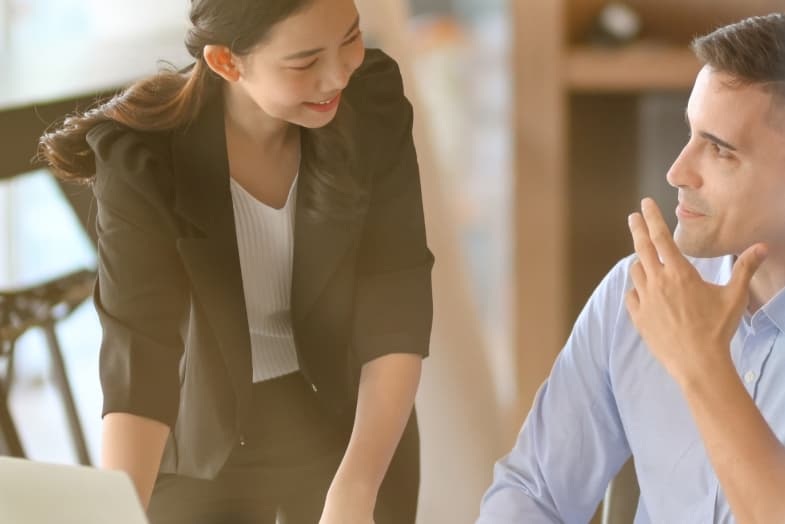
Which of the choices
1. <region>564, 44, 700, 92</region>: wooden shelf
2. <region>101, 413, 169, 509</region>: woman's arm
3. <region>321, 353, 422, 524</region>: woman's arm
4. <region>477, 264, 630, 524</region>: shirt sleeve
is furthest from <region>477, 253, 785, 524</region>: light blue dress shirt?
<region>564, 44, 700, 92</region>: wooden shelf

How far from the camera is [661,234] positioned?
591mm

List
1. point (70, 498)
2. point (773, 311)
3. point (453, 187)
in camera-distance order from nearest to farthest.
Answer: point (70, 498) < point (773, 311) < point (453, 187)

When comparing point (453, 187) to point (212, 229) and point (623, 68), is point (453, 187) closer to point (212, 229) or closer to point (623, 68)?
point (623, 68)

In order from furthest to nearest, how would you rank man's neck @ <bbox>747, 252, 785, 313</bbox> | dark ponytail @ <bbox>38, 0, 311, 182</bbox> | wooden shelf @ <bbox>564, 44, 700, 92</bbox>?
wooden shelf @ <bbox>564, 44, 700, 92</bbox> → man's neck @ <bbox>747, 252, 785, 313</bbox> → dark ponytail @ <bbox>38, 0, 311, 182</bbox>

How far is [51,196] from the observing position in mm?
600

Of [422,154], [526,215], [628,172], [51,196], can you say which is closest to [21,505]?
[51,196]

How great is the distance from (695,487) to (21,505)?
0.36m

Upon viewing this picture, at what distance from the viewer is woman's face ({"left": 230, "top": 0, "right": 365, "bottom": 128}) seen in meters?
0.53

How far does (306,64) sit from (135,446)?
0.20 metres

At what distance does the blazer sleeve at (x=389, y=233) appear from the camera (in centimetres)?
60

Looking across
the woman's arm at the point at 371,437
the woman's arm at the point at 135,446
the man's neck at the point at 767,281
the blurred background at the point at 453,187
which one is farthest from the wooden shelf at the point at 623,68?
the woman's arm at the point at 135,446

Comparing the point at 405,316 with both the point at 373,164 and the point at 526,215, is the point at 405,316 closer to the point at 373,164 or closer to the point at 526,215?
the point at 373,164

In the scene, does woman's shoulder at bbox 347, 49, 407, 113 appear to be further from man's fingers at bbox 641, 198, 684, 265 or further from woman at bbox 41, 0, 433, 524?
man's fingers at bbox 641, 198, 684, 265

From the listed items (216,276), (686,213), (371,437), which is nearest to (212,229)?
(216,276)
